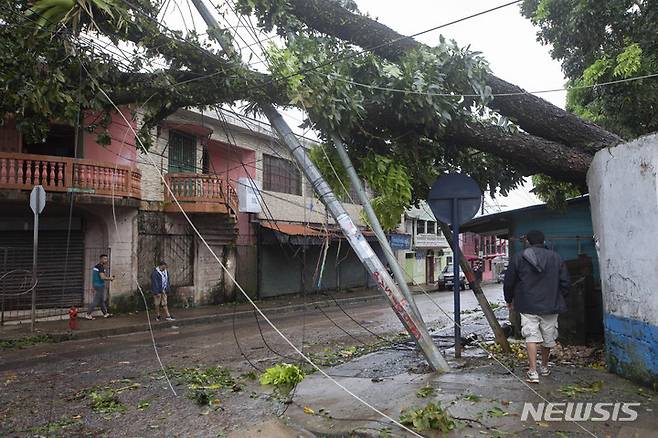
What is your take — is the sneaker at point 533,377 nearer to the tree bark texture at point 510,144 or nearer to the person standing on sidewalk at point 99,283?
the tree bark texture at point 510,144

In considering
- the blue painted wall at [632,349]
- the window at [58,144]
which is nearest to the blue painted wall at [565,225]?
the blue painted wall at [632,349]

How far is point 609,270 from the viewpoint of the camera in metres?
5.93

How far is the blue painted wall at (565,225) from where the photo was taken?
30.1 ft

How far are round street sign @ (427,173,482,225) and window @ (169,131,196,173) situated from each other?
489 inches

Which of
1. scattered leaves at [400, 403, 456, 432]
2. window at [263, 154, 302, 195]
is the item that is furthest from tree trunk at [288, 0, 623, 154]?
window at [263, 154, 302, 195]

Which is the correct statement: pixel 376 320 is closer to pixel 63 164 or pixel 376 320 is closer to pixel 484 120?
pixel 484 120

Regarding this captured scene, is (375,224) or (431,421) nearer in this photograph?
(431,421)

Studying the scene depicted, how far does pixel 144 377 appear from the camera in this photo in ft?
23.1

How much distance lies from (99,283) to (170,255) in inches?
152

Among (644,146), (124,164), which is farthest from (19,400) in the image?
(124,164)

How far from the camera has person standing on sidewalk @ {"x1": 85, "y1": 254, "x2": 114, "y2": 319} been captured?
14133 mm

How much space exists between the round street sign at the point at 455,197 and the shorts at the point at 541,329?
1780mm

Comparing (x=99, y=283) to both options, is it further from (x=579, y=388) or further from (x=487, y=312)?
(x=579, y=388)

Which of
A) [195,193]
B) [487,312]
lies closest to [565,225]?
[487,312]
